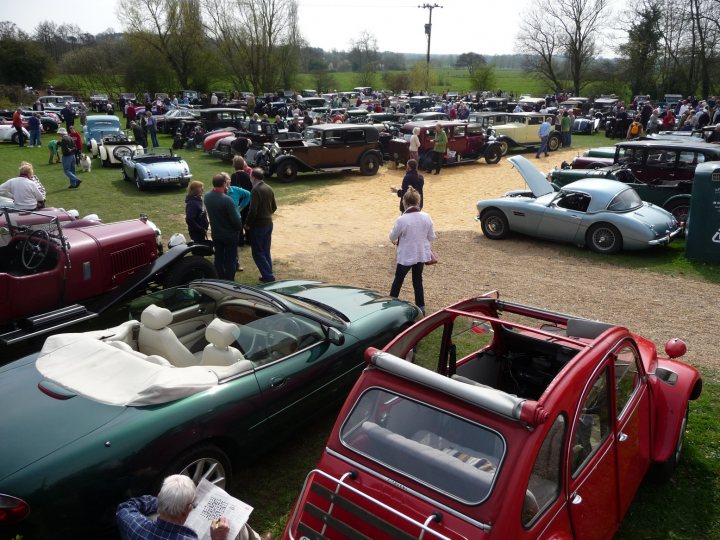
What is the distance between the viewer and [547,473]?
8.92ft

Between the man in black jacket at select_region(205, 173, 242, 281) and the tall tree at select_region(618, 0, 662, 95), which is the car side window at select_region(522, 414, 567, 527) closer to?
the man in black jacket at select_region(205, 173, 242, 281)

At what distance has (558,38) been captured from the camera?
49.6m

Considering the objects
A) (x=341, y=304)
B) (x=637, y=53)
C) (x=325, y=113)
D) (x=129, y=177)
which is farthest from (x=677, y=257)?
(x=637, y=53)

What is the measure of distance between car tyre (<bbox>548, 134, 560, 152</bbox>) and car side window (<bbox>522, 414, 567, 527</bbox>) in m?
20.8

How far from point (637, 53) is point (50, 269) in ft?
154

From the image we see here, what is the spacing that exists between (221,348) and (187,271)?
3390 mm

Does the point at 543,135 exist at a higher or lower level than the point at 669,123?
lower

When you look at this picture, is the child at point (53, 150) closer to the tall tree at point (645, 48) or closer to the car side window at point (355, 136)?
the car side window at point (355, 136)

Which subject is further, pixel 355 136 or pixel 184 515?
pixel 355 136

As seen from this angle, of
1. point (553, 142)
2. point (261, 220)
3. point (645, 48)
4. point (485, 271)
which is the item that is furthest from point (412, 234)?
point (645, 48)

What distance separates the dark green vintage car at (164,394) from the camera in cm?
317

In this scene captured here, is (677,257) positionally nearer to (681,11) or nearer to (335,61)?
(681,11)

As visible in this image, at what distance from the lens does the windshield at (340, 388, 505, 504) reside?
8.66ft

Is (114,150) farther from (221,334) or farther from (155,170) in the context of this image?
(221,334)
